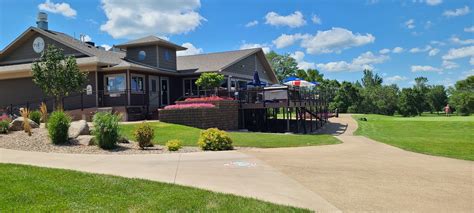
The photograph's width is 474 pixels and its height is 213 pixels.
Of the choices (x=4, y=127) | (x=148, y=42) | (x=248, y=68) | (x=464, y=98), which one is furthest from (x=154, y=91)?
(x=464, y=98)

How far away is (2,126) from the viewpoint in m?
14.1

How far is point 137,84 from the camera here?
23969mm

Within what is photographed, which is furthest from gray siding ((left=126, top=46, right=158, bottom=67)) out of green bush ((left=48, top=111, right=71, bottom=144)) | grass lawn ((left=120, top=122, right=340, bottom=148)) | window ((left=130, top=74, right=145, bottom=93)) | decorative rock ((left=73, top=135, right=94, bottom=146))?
green bush ((left=48, top=111, right=71, bottom=144))

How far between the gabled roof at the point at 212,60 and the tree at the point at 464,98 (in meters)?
45.5

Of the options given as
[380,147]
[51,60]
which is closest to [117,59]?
[51,60]

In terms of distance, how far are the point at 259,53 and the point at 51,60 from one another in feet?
59.6

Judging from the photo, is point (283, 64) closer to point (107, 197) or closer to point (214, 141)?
point (214, 141)

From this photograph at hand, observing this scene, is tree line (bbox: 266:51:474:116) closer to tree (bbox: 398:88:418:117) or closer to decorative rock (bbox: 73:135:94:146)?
tree (bbox: 398:88:418:117)

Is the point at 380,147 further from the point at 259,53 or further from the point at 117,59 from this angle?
the point at 259,53

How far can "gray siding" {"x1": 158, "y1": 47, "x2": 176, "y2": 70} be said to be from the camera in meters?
26.4

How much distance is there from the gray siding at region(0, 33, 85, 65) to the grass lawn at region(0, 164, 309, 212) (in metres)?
20.2

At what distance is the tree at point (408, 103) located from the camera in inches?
2650

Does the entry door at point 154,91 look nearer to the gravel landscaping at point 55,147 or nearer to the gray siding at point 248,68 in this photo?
the gray siding at point 248,68

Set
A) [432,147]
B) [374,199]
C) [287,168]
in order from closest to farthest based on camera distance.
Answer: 1. [374,199]
2. [287,168]
3. [432,147]
